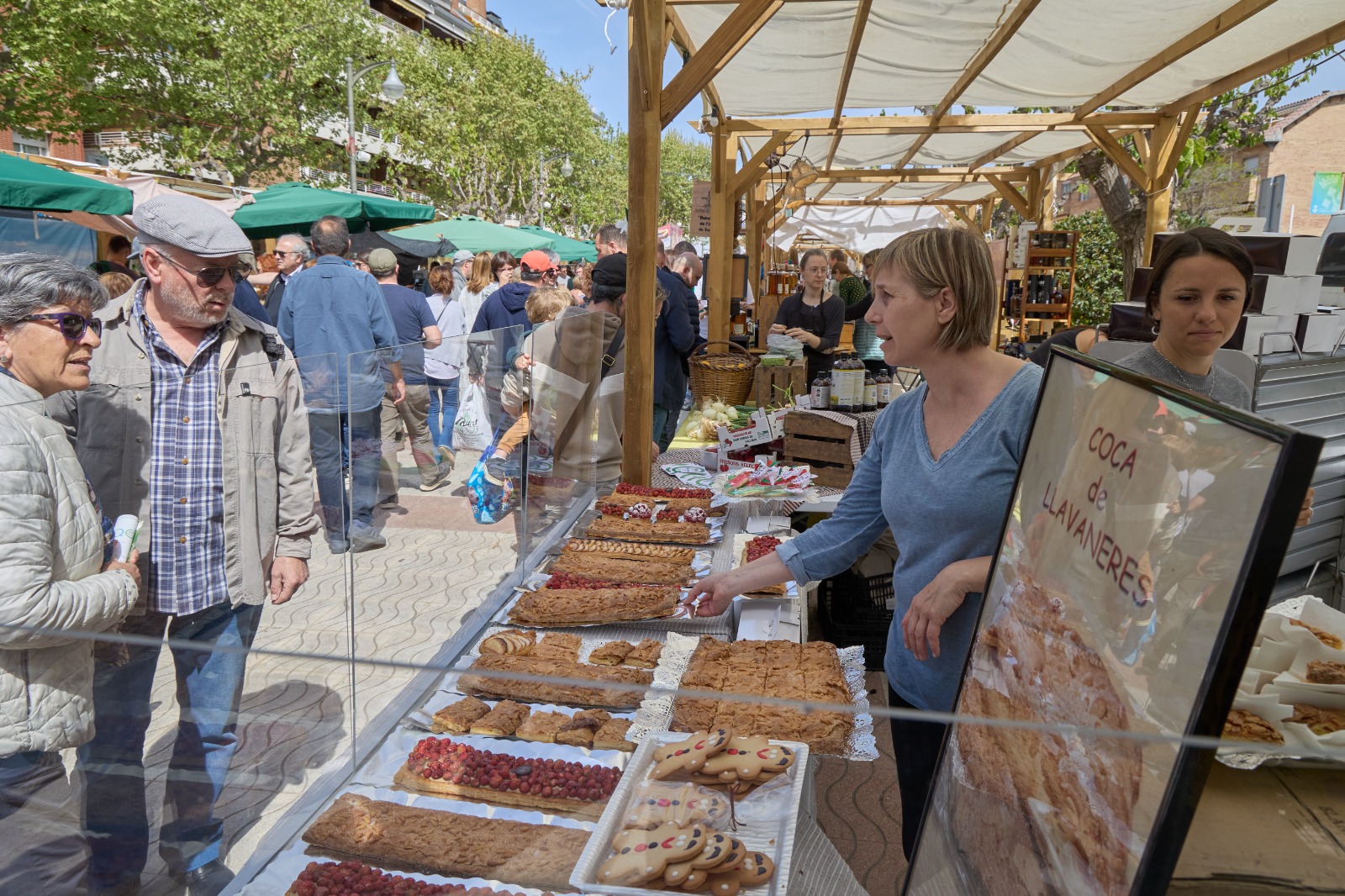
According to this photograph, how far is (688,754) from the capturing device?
1.77 meters

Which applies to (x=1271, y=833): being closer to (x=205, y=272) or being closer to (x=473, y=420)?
(x=205, y=272)

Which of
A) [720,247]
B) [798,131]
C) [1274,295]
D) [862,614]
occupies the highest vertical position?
[798,131]

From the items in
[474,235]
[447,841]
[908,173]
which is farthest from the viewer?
[474,235]

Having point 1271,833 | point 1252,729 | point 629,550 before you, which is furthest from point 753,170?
point 1271,833

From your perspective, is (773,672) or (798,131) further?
(798,131)

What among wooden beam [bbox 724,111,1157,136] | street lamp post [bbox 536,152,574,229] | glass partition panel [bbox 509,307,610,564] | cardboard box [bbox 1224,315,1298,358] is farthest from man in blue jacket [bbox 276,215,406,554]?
street lamp post [bbox 536,152,574,229]

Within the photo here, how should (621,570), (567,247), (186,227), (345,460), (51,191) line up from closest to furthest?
(186,227)
(345,460)
(621,570)
(51,191)
(567,247)

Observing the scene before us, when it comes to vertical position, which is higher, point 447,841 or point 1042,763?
point 1042,763

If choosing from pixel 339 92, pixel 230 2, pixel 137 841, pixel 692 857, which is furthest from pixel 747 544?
pixel 339 92

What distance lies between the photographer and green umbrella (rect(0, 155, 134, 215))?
24.2ft

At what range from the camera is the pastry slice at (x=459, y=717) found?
229 cm

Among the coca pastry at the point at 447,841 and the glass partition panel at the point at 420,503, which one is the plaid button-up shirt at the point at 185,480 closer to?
the glass partition panel at the point at 420,503

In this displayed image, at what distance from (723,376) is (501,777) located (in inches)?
193

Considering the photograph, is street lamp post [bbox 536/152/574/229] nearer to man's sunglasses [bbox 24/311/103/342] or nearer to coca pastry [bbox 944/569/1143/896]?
man's sunglasses [bbox 24/311/103/342]
